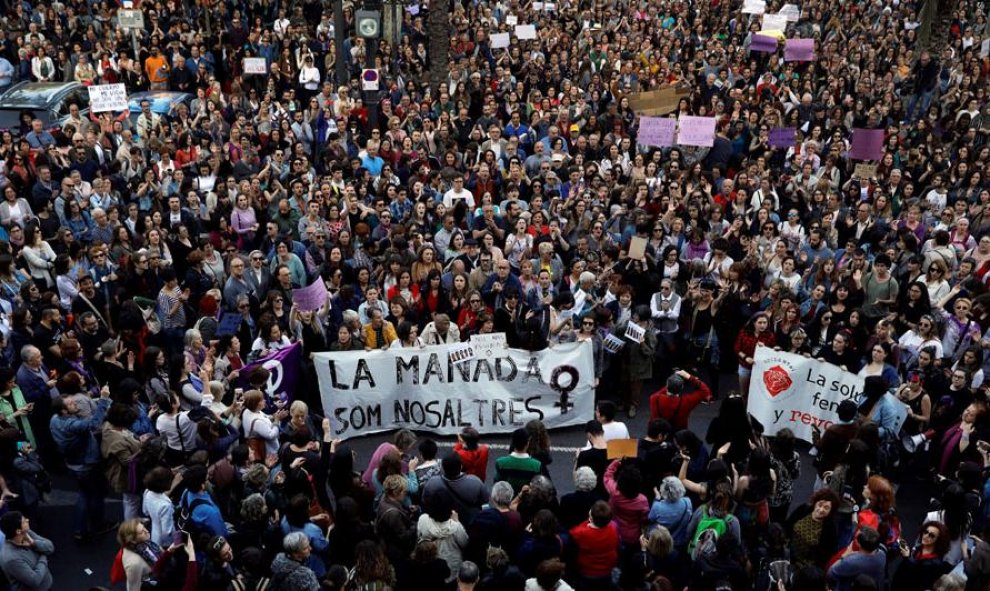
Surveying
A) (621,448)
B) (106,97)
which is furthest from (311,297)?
(106,97)

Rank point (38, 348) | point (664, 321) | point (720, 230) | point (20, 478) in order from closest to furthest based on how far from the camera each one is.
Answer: point (20, 478) → point (38, 348) → point (664, 321) → point (720, 230)

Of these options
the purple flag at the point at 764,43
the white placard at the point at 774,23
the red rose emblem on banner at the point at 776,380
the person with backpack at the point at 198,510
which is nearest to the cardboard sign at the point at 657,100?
the purple flag at the point at 764,43

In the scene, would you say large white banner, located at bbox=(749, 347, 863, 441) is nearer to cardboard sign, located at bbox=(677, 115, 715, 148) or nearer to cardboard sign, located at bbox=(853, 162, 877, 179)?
cardboard sign, located at bbox=(853, 162, 877, 179)

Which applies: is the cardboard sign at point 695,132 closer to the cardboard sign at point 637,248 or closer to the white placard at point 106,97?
the cardboard sign at point 637,248

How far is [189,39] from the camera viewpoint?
19.8 m

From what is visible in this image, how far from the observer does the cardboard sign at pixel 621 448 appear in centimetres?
782

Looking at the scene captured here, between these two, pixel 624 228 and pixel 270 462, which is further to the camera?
pixel 624 228

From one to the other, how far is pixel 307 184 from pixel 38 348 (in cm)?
470

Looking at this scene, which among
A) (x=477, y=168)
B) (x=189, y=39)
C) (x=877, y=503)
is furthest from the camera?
(x=189, y=39)

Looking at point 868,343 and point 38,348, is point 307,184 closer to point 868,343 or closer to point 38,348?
point 38,348

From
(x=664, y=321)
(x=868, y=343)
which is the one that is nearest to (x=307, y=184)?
(x=664, y=321)

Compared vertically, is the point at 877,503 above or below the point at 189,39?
below

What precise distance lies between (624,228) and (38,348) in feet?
23.6

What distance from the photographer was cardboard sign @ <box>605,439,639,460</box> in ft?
25.6
